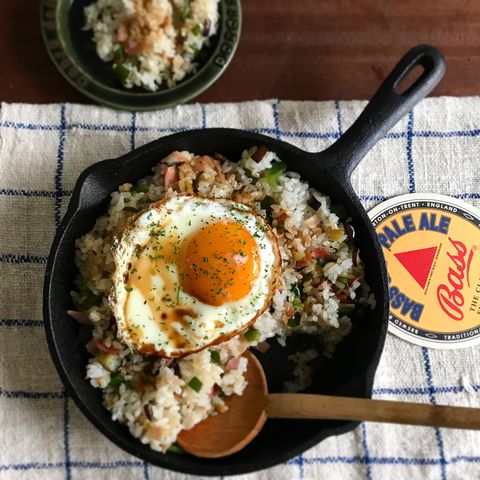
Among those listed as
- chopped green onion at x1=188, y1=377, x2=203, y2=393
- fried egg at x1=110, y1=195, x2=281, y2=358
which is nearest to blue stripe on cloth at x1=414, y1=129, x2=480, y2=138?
fried egg at x1=110, y1=195, x2=281, y2=358

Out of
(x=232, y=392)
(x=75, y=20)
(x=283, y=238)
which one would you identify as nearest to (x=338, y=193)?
(x=283, y=238)

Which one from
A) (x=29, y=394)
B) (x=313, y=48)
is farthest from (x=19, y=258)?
(x=313, y=48)

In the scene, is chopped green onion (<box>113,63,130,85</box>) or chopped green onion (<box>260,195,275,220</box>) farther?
chopped green onion (<box>113,63,130,85</box>)

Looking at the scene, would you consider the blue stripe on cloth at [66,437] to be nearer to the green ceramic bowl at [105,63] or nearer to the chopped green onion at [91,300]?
the chopped green onion at [91,300]

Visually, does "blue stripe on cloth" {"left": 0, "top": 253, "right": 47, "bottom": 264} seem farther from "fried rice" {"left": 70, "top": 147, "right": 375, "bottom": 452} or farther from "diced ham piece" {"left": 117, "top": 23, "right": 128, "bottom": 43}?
"diced ham piece" {"left": 117, "top": 23, "right": 128, "bottom": 43}

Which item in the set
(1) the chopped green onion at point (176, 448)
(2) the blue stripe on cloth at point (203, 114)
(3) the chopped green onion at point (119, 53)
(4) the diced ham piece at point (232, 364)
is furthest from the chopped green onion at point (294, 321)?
(3) the chopped green onion at point (119, 53)

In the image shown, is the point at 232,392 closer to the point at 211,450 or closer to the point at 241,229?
the point at 211,450
